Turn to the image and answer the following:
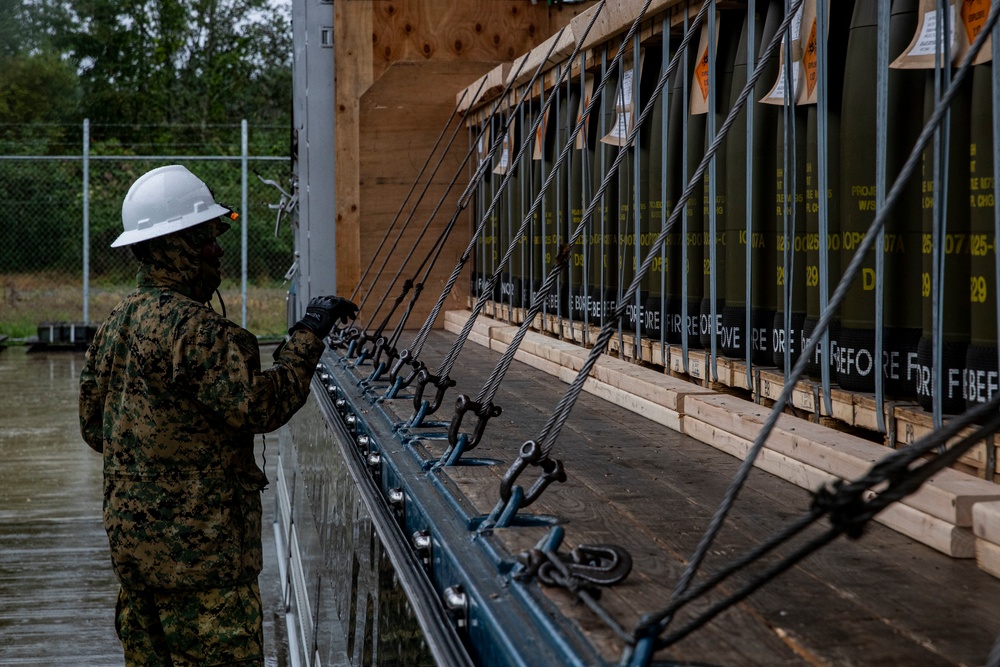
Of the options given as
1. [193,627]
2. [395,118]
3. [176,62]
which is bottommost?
[193,627]

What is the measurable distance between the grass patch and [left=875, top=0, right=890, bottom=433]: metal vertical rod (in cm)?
1648

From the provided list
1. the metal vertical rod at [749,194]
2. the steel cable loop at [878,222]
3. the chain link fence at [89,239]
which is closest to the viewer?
the steel cable loop at [878,222]

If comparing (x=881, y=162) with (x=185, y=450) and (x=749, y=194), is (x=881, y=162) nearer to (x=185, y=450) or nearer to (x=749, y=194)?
(x=749, y=194)

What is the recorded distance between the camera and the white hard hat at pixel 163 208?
→ 326 centimetres

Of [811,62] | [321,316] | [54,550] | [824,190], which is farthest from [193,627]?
[54,550]

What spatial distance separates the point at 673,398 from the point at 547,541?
1414mm

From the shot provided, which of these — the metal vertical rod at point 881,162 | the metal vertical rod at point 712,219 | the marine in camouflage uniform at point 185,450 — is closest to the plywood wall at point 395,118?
the marine in camouflage uniform at point 185,450

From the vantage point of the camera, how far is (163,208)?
328cm

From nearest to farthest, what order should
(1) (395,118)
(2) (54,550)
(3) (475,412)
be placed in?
(3) (475,412) < (1) (395,118) < (2) (54,550)

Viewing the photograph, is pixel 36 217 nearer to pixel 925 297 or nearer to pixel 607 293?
pixel 607 293

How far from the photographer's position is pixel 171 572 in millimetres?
3174

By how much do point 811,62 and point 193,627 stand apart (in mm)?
2095

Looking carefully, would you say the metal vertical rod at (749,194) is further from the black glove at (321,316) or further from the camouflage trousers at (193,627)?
the camouflage trousers at (193,627)

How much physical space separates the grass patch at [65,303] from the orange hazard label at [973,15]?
16.7 m
